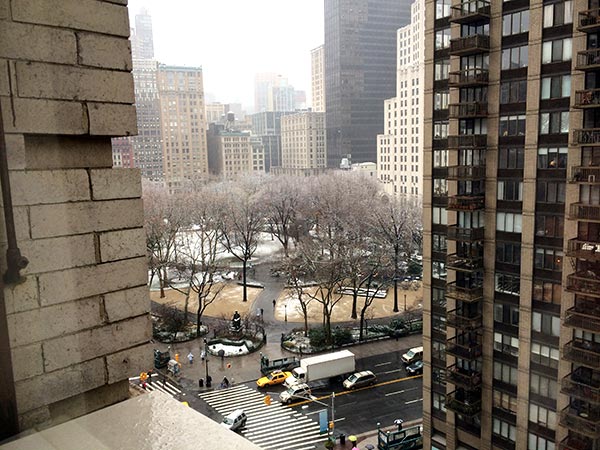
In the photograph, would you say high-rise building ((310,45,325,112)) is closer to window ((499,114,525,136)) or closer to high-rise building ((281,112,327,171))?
high-rise building ((281,112,327,171))

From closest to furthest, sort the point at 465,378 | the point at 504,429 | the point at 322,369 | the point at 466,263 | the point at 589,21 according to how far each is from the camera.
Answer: the point at 589,21
the point at 504,429
the point at 465,378
the point at 466,263
the point at 322,369

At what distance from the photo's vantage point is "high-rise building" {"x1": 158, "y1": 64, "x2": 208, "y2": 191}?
3216 cm

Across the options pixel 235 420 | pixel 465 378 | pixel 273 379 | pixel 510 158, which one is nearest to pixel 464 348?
pixel 465 378

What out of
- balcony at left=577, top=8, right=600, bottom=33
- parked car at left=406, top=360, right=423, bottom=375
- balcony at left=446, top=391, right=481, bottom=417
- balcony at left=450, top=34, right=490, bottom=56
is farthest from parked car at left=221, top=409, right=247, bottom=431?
balcony at left=577, top=8, right=600, bottom=33

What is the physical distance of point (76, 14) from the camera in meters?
1.60

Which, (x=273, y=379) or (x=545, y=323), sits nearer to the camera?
(x=545, y=323)

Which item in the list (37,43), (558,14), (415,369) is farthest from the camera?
(415,369)

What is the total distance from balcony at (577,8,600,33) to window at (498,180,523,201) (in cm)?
276

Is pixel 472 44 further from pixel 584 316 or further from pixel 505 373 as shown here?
pixel 505 373

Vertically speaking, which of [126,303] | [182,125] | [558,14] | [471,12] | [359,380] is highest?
[471,12]

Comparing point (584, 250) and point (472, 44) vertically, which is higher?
point (472, 44)

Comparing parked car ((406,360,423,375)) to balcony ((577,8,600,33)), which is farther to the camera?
parked car ((406,360,423,375))

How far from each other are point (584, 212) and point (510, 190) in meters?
1.49

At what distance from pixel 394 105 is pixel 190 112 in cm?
1485
